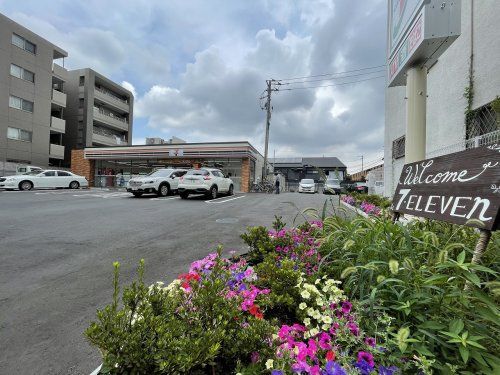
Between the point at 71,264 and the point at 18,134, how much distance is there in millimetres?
29762

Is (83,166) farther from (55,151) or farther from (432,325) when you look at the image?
(432,325)

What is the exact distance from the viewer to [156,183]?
14070mm

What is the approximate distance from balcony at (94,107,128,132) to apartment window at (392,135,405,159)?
35.2 meters

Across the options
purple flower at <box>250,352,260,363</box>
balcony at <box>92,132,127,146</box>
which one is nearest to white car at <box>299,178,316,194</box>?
purple flower at <box>250,352,260,363</box>

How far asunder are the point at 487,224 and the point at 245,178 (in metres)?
21.1

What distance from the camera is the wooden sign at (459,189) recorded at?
1854mm

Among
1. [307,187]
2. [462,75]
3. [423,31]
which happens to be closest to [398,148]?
[462,75]

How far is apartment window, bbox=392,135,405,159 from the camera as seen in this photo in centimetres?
1050

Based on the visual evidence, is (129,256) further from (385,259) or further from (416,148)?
(416,148)

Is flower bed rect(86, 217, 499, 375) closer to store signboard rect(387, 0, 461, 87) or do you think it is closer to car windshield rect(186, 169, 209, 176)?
store signboard rect(387, 0, 461, 87)

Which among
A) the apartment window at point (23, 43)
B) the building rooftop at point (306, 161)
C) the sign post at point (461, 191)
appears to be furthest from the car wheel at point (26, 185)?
the building rooftop at point (306, 161)

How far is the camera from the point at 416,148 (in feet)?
14.1

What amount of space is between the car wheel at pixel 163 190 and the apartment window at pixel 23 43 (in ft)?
78.2

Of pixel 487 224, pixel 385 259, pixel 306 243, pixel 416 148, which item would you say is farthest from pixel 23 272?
pixel 416 148
